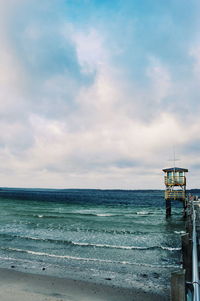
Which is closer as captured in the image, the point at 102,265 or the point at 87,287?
the point at 87,287

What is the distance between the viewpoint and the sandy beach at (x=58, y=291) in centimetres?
873

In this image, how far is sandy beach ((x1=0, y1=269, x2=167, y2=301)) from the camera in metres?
8.73

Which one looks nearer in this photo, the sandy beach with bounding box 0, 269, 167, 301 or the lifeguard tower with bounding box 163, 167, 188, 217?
the sandy beach with bounding box 0, 269, 167, 301

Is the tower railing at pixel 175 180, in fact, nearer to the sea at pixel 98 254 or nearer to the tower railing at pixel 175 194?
the tower railing at pixel 175 194

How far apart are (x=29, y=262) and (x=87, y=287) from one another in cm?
458

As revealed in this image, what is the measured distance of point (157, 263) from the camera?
12891mm

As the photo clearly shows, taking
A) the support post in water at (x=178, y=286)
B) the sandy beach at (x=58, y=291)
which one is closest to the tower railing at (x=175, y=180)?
the sandy beach at (x=58, y=291)

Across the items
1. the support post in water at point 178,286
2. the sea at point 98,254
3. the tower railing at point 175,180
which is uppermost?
the tower railing at point 175,180

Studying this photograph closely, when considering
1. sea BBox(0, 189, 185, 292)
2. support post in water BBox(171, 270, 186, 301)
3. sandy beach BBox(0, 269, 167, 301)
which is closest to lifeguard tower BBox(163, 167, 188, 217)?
sea BBox(0, 189, 185, 292)

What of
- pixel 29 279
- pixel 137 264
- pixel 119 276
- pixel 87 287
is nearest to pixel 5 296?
pixel 29 279

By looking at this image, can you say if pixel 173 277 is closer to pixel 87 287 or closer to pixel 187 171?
pixel 87 287

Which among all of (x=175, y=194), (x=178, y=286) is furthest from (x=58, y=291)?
(x=175, y=194)

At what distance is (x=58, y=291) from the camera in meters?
9.30

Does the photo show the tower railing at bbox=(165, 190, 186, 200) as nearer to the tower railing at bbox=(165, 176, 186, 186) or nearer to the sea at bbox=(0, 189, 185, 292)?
the tower railing at bbox=(165, 176, 186, 186)
